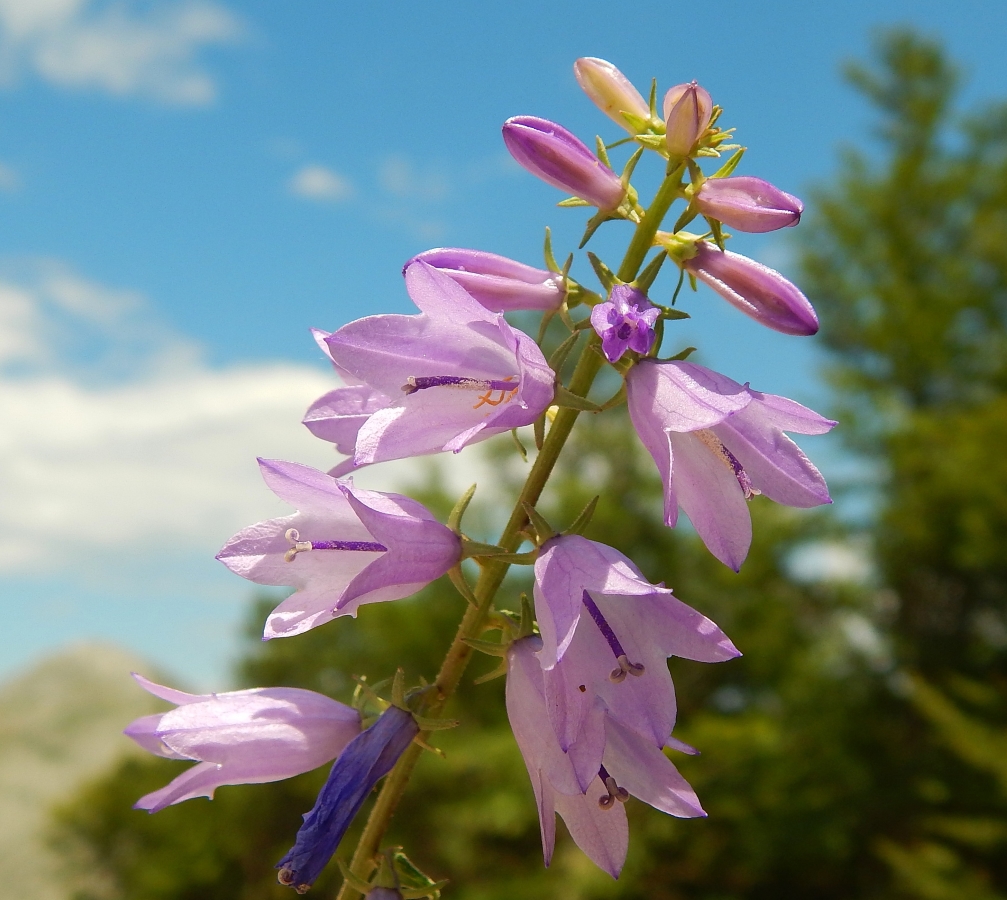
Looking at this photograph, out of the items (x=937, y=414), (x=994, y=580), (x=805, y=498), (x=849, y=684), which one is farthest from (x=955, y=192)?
(x=805, y=498)

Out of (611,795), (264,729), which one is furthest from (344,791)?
(611,795)

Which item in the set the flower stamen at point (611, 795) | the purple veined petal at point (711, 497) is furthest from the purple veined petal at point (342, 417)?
the flower stamen at point (611, 795)

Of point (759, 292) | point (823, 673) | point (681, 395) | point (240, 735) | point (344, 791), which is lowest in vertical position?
point (823, 673)

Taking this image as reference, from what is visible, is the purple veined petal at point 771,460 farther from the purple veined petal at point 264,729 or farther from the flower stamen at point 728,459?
the purple veined petal at point 264,729

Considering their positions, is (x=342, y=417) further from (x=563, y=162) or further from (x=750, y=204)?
(x=750, y=204)

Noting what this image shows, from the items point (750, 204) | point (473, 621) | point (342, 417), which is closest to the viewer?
point (473, 621)
